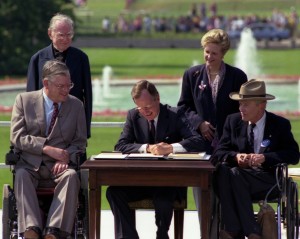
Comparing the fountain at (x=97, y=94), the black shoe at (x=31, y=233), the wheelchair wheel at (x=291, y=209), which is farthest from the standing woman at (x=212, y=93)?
the fountain at (x=97, y=94)

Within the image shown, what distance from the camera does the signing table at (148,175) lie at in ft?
27.7

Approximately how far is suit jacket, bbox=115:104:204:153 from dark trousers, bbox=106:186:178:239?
0.42m

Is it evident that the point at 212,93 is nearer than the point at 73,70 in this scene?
Yes

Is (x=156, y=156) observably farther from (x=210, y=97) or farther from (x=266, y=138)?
(x=210, y=97)

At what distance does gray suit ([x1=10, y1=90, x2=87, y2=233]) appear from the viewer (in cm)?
855

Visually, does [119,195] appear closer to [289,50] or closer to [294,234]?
[294,234]

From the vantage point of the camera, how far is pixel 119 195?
876 centimetres

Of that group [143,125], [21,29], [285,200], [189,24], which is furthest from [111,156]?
[189,24]

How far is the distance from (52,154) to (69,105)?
42cm

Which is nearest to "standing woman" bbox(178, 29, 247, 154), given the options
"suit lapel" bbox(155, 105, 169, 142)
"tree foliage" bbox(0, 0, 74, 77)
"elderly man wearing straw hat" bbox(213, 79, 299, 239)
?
"elderly man wearing straw hat" bbox(213, 79, 299, 239)

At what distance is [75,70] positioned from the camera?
9.95 meters

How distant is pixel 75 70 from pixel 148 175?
1.78m

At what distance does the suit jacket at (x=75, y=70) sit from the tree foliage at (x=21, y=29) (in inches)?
1337

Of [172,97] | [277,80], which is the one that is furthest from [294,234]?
[277,80]
